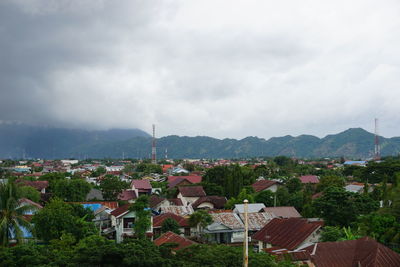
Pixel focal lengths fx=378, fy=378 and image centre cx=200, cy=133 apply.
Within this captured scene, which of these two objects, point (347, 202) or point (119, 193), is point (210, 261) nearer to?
point (347, 202)

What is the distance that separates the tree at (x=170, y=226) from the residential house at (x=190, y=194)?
667 inches

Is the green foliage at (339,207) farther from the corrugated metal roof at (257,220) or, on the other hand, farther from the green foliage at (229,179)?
the green foliage at (229,179)

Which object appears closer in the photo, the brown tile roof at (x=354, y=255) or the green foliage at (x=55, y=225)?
the brown tile roof at (x=354, y=255)

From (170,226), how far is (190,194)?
18.6 metres

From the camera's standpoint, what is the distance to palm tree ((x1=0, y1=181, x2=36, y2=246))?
18.2 metres

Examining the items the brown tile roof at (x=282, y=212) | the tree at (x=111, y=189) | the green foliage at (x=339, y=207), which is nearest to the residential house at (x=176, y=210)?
the brown tile roof at (x=282, y=212)

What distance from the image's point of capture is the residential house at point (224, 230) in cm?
2880

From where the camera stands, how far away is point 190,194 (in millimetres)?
47094

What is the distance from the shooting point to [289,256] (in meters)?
18.8

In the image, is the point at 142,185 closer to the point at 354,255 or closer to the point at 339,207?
the point at 339,207

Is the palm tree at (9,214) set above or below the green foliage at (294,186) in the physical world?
above

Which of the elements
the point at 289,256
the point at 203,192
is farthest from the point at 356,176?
the point at 289,256

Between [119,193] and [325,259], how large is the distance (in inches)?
1390

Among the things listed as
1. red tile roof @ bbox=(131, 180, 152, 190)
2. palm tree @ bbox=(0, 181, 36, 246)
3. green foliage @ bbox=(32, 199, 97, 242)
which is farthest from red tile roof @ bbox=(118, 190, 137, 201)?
palm tree @ bbox=(0, 181, 36, 246)
